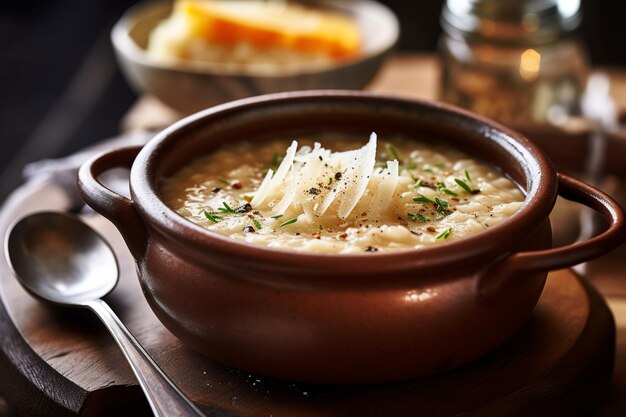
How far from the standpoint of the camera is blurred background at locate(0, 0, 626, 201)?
4.28 metres

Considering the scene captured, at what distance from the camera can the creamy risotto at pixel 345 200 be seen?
1502mm

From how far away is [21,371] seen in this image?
5.33 feet

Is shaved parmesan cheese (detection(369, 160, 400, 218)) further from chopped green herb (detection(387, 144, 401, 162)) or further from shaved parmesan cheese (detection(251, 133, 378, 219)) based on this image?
chopped green herb (detection(387, 144, 401, 162))

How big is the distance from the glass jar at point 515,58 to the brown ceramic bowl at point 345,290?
1.36 metres

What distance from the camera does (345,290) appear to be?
135 centimetres

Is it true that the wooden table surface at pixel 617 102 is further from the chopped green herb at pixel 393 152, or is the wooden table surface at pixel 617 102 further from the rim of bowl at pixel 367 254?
the chopped green herb at pixel 393 152

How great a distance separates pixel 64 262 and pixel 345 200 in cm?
Result: 65

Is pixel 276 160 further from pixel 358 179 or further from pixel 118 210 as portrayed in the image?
pixel 118 210

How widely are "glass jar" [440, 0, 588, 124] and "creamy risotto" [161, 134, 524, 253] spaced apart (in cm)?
114

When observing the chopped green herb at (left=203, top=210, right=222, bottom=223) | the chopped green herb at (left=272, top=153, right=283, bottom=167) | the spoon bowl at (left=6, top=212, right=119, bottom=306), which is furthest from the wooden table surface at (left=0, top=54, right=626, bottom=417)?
the chopped green herb at (left=272, top=153, right=283, bottom=167)

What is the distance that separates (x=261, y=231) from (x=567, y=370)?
57 cm

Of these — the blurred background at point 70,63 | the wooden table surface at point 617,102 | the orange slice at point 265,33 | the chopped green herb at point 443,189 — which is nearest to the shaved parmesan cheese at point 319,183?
the chopped green herb at point 443,189

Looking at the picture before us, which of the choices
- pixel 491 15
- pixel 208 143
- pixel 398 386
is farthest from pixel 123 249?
pixel 491 15

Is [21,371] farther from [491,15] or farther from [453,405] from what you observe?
[491,15]
